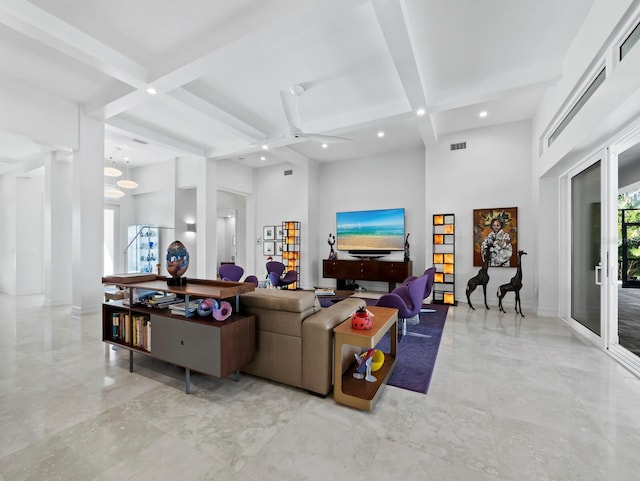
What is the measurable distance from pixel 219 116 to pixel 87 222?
292cm

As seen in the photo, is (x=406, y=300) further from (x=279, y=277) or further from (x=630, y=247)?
(x=630, y=247)

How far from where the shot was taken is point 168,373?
2801 millimetres

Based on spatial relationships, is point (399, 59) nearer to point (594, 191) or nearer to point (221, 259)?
point (594, 191)

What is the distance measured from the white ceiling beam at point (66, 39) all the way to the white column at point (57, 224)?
3.04m

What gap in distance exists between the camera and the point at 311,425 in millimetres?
1998

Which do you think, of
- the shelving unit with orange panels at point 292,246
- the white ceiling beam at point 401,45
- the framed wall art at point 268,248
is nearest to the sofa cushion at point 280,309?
the white ceiling beam at point 401,45

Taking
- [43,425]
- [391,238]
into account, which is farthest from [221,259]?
[43,425]

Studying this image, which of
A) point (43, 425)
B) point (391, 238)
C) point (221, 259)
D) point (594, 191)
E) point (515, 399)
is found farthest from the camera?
point (221, 259)

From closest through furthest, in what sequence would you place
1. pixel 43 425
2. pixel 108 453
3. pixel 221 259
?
pixel 108 453, pixel 43 425, pixel 221 259

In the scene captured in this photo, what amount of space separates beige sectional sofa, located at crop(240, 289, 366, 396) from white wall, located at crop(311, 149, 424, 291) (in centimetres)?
473

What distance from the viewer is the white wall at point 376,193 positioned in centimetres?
712

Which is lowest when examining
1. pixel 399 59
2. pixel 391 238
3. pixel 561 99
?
pixel 391 238

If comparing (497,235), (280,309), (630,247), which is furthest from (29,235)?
(630,247)

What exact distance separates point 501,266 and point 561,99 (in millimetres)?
3131
